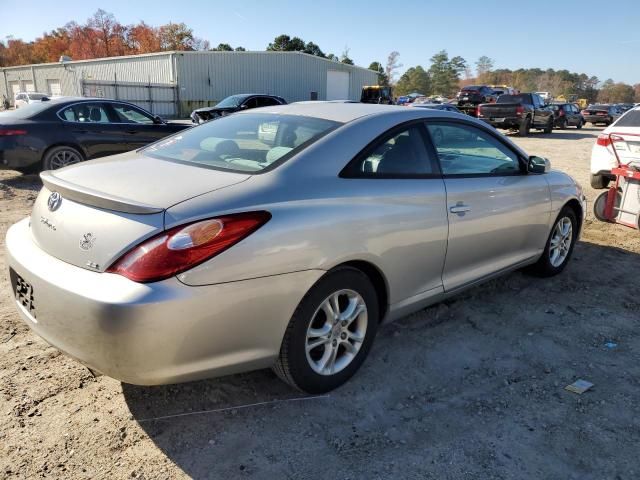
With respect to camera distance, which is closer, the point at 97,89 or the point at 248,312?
the point at 248,312

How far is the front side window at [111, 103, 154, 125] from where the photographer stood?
9.08 m

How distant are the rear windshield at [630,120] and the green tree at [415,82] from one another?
103600mm

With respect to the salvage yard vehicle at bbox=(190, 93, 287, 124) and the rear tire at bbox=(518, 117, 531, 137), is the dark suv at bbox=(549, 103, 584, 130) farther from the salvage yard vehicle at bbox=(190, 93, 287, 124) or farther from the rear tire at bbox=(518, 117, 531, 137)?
the salvage yard vehicle at bbox=(190, 93, 287, 124)

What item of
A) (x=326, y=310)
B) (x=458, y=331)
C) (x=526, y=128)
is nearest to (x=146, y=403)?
(x=326, y=310)

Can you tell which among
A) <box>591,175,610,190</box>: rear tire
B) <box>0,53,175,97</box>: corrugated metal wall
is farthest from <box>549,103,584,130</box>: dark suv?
<box>0,53,175,97</box>: corrugated metal wall

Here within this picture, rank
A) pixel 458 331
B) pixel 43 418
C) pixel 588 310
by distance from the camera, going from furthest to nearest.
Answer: pixel 588 310 < pixel 458 331 < pixel 43 418

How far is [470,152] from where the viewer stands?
3805mm

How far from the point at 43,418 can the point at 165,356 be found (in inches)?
36.6

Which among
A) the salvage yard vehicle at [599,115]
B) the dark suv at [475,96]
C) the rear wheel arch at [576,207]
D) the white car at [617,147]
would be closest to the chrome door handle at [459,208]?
the rear wheel arch at [576,207]

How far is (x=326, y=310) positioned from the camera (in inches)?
106

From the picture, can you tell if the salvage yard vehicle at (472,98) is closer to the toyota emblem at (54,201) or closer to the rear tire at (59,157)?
the rear tire at (59,157)

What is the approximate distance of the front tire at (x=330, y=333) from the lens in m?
2.54

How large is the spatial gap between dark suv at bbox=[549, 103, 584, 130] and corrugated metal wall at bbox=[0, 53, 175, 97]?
84.2 feet

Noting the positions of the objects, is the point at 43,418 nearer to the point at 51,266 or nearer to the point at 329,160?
the point at 51,266
